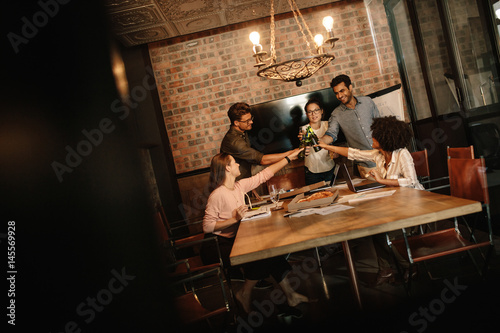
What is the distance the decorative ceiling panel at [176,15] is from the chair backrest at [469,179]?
10.8 ft

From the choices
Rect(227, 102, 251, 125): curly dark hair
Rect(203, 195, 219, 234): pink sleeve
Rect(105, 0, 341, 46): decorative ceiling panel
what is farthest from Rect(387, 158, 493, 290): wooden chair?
Rect(105, 0, 341, 46): decorative ceiling panel

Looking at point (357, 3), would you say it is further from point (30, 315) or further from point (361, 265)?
point (30, 315)

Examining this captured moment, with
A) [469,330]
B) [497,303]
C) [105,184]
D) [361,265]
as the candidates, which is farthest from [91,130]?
[361,265]

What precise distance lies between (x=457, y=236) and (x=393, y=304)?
617mm

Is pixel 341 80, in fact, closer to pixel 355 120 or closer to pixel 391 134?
pixel 355 120

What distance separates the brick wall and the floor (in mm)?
2864

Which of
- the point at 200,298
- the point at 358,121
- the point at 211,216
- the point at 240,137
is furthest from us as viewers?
the point at 358,121

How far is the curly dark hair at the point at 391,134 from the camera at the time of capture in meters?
2.62

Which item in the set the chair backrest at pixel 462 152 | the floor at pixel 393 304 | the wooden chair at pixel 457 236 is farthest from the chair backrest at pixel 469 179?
the floor at pixel 393 304

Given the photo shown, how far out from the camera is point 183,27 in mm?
4820

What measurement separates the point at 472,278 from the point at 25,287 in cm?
277

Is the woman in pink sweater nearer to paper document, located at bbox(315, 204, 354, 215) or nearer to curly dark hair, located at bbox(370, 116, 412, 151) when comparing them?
paper document, located at bbox(315, 204, 354, 215)

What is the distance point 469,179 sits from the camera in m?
2.18

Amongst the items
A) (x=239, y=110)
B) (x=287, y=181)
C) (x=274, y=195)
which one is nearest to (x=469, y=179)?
(x=274, y=195)
